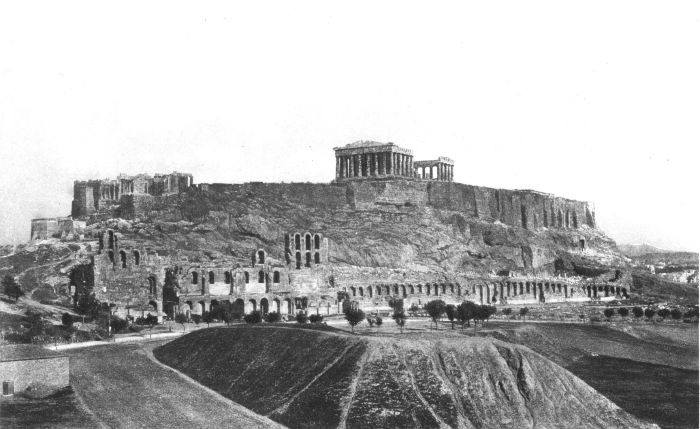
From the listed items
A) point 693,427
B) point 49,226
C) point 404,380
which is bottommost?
point 693,427

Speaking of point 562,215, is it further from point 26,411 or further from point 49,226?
point 26,411

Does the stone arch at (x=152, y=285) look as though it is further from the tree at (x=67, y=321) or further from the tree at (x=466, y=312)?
the tree at (x=466, y=312)

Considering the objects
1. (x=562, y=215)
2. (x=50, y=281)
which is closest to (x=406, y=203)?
(x=562, y=215)

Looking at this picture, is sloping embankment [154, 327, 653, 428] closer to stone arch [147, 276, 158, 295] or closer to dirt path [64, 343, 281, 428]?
dirt path [64, 343, 281, 428]

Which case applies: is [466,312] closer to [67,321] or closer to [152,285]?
[67,321]

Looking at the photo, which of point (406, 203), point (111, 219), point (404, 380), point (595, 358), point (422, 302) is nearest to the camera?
point (404, 380)

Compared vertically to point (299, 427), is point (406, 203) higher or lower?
higher

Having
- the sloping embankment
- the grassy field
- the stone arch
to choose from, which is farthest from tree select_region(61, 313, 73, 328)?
the grassy field
